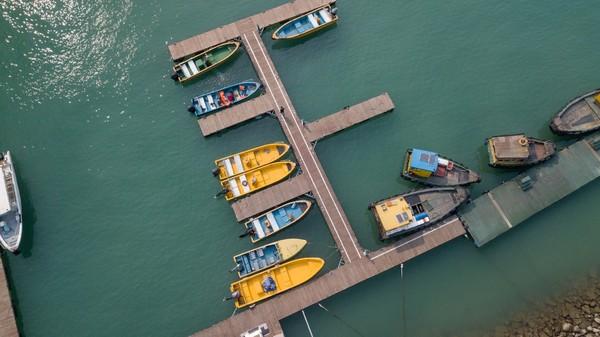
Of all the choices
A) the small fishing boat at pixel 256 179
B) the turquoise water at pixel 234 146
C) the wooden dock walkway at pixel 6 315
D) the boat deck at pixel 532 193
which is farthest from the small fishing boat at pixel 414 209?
the wooden dock walkway at pixel 6 315

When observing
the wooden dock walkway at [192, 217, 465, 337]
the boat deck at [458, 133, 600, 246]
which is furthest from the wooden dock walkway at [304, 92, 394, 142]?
the boat deck at [458, 133, 600, 246]

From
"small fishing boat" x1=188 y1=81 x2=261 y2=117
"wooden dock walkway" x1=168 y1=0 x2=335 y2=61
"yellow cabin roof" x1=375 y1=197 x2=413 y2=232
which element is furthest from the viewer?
"wooden dock walkway" x1=168 y1=0 x2=335 y2=61

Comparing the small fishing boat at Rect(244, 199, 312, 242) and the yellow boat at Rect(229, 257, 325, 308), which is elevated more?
the small fishing boat at Rect(244, 199, 312, 242)

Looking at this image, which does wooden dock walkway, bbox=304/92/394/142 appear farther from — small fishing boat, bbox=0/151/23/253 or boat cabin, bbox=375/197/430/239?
small fishing boat, bbox=0/151/23/253

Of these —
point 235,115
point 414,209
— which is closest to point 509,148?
point 414,209

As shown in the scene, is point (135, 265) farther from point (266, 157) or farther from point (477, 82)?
point (477, 82)

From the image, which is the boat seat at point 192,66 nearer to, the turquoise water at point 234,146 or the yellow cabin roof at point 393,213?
the turquoise water at point 234,146

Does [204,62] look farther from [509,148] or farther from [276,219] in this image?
[509,148]
